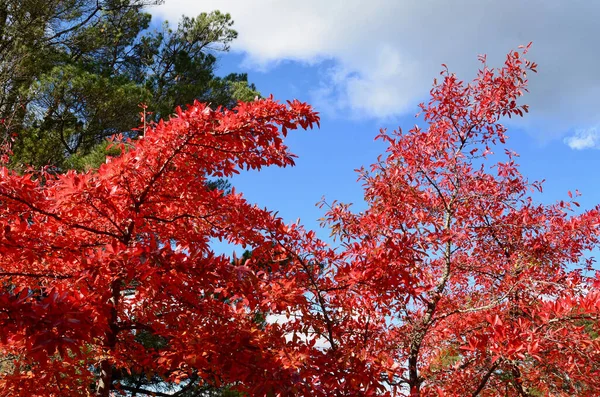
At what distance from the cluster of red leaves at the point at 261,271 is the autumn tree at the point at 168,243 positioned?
0.01 meters

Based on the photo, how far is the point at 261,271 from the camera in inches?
133

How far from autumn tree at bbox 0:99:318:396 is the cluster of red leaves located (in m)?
0.01

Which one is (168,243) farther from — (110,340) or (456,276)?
(456,276)

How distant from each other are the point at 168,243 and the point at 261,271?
689 mm

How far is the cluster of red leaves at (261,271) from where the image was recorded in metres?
2.92

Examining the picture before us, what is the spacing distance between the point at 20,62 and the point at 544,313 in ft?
37.3

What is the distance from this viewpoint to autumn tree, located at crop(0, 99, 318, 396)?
113 inches

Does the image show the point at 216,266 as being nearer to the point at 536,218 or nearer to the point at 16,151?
the point at 536,218

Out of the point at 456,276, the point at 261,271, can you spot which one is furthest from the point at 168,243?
the point at 456,276

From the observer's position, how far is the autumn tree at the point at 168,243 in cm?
288

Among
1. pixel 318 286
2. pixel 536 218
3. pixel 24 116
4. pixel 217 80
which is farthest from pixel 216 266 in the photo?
pixel 217 80

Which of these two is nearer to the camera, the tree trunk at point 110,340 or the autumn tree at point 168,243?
the autumn tree at point 168,243

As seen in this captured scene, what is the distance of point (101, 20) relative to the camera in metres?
14.2

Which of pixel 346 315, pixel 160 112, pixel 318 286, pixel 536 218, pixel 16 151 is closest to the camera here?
pixel 318 286
